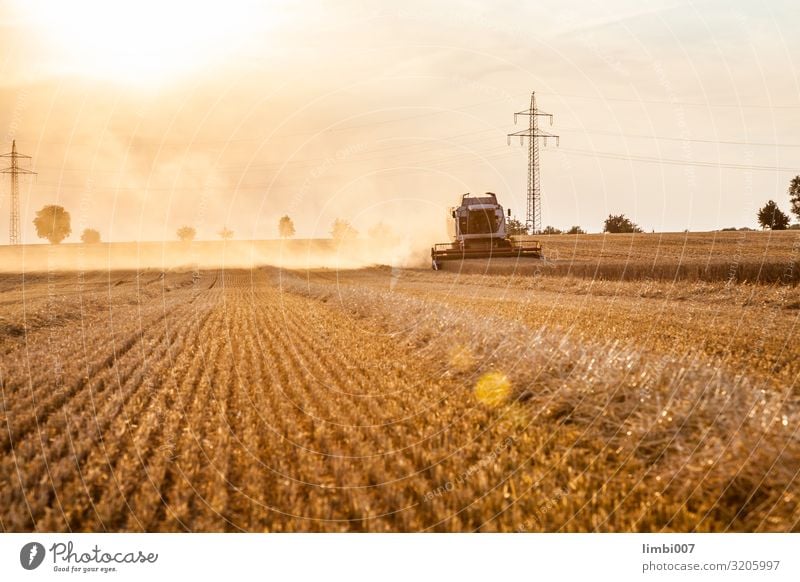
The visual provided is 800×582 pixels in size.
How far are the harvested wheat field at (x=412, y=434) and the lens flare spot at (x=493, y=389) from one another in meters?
0.03

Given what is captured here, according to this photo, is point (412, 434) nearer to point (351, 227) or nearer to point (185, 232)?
point (351, 227)

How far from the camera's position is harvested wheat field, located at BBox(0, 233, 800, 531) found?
5.13 meters

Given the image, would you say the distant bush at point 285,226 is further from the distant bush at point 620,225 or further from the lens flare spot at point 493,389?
the lens flare spot at point 493,389

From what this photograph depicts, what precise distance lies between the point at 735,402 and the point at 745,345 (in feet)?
22.5

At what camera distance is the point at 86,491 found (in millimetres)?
5711

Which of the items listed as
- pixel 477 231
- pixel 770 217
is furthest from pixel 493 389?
pixel 770 217

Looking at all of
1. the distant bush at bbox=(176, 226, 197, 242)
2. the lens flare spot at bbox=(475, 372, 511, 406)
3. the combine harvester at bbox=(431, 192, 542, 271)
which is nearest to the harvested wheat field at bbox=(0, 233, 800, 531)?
the lens flare spot at bbox=(475, 372, 511, 406)

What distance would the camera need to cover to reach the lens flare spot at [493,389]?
324 inches

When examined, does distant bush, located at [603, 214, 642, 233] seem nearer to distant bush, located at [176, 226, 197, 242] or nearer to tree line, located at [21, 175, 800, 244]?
tree line, located at [21, 175, 800, 244]

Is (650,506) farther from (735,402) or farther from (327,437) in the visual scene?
(327,437)
